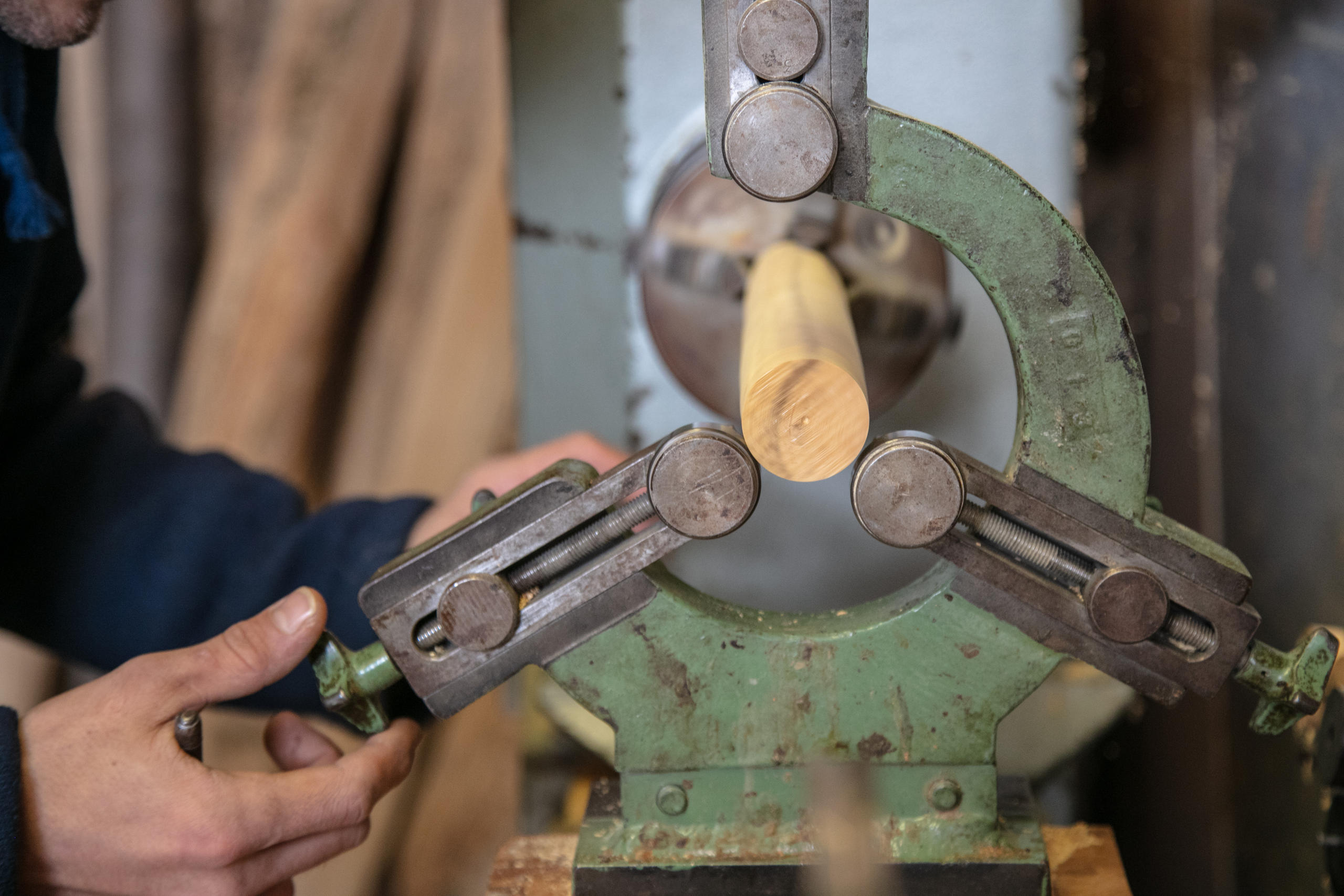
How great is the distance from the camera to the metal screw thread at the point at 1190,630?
579 mm


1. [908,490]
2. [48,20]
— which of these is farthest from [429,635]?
[48,20]

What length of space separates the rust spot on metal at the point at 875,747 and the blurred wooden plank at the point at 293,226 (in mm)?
1114

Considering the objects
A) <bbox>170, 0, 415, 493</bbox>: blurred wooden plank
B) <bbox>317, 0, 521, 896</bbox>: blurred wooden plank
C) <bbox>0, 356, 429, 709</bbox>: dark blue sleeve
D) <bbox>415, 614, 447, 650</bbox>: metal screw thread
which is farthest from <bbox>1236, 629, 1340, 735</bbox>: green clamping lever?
<bbox>170, 0, 415, 493</bbox>: blurred wooden plank

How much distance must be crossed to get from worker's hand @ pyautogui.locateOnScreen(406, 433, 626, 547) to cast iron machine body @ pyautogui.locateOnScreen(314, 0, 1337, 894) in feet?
0.93

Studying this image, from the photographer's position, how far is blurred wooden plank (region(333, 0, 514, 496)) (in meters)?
1.53

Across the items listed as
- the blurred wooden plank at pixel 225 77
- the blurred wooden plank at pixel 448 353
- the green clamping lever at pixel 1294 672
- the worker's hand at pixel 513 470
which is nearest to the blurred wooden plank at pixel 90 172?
the blurred wooden plank at pixel 225 77

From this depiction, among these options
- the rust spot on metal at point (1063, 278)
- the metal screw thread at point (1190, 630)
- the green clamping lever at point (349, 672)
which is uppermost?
the rust spot on metal at point (1063, 278)

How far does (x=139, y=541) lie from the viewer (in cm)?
103

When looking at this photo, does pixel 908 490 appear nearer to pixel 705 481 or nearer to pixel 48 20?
pixel 705 481

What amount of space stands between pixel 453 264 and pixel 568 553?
1.04 meters

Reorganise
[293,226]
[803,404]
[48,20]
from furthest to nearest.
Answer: [293,226] < [48,20] < [803,404]

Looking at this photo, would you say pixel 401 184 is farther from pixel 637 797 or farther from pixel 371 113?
pixel 637 797

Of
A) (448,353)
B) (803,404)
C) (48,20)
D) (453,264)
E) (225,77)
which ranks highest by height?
(48,20)

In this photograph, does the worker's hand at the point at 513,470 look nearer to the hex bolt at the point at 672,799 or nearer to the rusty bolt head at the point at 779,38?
the hex bolt at the point at 672,799
